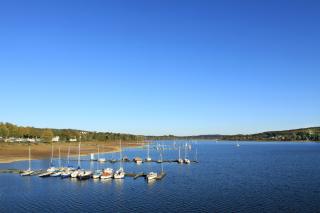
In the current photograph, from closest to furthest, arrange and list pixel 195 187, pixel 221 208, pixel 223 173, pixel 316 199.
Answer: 1. pixel 221 208
2. pixel 316 199
3. pixel 195 187
4. pixel 223 173

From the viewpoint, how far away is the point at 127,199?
73125mm

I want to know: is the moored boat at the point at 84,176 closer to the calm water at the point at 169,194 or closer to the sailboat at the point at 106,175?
the calm water at the point at 169,194

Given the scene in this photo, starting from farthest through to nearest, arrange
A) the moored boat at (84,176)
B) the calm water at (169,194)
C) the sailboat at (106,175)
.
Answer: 1. the moored boat at (84,176)
2. the sailboat at (106,175)
3. the calm water at (169,194)

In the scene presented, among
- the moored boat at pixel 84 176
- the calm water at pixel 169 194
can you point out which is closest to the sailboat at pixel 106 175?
the calm water at pixel 169 194

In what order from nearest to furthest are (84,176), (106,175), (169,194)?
(169,194)
(106,175)
(84,176)

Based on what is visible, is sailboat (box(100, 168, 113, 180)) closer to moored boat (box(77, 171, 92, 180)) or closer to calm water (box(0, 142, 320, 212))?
calm water (box(0, 142, 320, 212))

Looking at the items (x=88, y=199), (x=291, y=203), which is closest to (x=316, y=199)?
(x=291, y=203)

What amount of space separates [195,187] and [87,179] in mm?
31658

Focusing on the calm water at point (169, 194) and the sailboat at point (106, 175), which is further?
the sailboat at point (106, 175)

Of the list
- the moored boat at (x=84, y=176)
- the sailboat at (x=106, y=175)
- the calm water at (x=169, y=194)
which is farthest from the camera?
the moored boat at (x=84, y=176)

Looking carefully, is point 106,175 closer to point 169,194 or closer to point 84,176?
point 84,176

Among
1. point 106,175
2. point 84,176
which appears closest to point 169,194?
point 106,175

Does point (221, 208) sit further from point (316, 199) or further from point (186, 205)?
point (316, 199)

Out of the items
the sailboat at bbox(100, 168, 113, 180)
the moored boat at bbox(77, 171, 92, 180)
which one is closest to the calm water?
the sailboat at bbox(100, 168, 113, 180)
